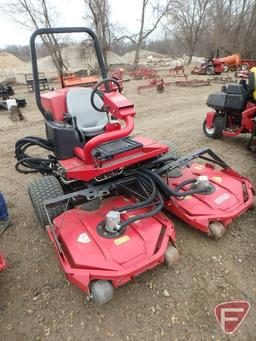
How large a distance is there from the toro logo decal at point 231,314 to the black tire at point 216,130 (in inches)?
129

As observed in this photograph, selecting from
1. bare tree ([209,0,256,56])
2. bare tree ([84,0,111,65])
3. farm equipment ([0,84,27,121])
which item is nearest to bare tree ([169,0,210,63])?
bare tree ([209,0,256,56])

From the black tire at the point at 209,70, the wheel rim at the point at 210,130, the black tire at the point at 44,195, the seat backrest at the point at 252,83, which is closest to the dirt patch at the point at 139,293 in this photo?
the black tire at the point at 44,195

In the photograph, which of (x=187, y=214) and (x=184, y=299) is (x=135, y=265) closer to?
(x=184, y=299)

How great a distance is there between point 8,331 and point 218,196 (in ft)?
6.28

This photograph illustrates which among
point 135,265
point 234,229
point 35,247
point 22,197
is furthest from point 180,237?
point 22,197

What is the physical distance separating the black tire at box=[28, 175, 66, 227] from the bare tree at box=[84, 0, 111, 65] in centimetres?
1714

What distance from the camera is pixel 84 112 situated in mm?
2736

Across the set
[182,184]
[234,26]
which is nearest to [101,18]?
[234,26]

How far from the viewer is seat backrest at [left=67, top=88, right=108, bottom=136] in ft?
8.81

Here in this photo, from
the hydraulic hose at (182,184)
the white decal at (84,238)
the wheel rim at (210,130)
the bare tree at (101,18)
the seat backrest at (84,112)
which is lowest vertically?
the wheel rim at (210,130)

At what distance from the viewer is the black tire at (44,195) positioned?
236 cm

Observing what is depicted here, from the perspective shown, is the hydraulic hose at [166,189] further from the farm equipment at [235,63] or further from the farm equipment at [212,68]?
the farm equipment at [235,63]

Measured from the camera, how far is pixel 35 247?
2371 mm

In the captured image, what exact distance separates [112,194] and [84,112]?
2.97ft
